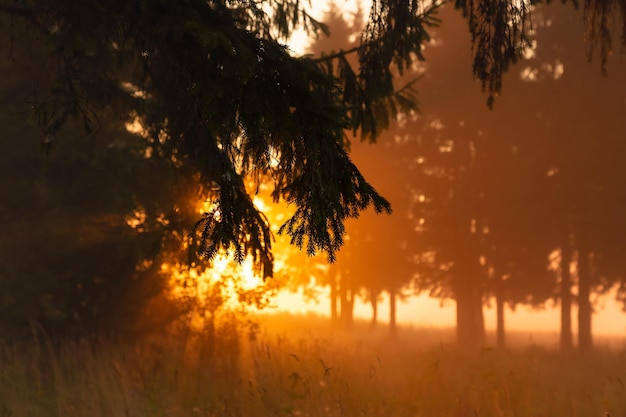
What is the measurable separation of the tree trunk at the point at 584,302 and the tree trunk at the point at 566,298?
402mm

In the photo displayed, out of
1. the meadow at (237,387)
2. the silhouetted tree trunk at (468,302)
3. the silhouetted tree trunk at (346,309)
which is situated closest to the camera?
the meadow at (237,387)

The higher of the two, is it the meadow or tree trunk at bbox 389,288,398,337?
the meadow

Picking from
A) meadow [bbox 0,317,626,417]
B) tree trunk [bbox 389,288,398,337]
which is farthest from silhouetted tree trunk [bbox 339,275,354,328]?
meadow [bbox 0,317,626,417]

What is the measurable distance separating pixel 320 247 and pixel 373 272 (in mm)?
18997

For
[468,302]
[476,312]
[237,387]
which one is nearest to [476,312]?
[476,312]

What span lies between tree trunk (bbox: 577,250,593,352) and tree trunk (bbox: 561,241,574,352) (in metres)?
0.40

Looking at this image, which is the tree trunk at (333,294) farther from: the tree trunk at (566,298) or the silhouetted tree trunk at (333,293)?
the tree trunk at (566,298)

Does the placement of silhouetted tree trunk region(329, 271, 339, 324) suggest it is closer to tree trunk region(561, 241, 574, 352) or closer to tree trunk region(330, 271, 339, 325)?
tree trunk region(330, 271, 339, 325)

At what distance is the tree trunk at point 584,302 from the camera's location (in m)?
19.5

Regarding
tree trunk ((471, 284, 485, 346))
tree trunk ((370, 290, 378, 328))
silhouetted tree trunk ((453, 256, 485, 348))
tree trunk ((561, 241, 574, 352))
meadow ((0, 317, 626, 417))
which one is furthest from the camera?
tree trunk ((370, 290, 378, 328))

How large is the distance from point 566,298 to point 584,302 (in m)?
0.66

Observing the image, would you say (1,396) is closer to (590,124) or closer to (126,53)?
(126,53)

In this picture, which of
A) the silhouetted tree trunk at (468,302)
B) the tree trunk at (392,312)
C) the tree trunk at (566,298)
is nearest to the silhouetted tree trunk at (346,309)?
the tree trunk at (392,312)

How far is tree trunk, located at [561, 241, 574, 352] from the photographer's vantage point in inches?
780
